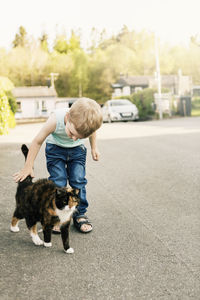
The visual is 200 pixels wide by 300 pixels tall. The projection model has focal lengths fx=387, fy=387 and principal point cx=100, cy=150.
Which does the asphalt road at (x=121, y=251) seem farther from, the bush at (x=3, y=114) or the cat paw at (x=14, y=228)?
the bush at (x=3, y=114)

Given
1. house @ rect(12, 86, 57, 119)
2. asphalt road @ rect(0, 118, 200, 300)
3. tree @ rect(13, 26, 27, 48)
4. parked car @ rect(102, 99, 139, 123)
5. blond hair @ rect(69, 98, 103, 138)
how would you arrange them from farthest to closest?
tree @ rect(13, 26, 27, 48) < house @ rect(12, 86, 57, 119) < parked car @ rect(102, 99, 139, 123) < blond hair @ rect(69, 98, 103, 138) < asphalt road @ rect(0, 118, 200, 300)

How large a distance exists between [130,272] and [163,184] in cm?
347

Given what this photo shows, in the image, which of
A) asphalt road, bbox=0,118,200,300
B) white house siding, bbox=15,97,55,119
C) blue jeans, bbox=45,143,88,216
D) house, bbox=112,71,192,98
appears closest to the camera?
asphalt road, bbox=0,118,200,300

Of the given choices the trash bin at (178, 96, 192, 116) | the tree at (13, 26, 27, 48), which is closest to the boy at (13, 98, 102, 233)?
the trash bin at (178, 96, 192, 116)

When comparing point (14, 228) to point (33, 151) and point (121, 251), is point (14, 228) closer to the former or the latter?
point (33, 151)

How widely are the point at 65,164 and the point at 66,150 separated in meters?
0.20

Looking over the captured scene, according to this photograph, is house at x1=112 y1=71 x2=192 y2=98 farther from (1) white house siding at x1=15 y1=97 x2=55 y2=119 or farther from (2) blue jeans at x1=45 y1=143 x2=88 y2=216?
(2) blue jeans at x1=45 y1=143 x2=88 y2=216

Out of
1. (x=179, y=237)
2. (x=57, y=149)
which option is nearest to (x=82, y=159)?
(x=57, y=149)

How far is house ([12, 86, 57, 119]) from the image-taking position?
5556 centimetres

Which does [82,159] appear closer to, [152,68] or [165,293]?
[165,293]

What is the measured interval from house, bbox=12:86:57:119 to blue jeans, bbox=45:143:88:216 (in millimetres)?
52441

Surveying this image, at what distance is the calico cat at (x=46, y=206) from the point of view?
3.24 metres

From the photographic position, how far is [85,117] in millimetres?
3131

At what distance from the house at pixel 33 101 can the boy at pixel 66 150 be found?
2065 inches
